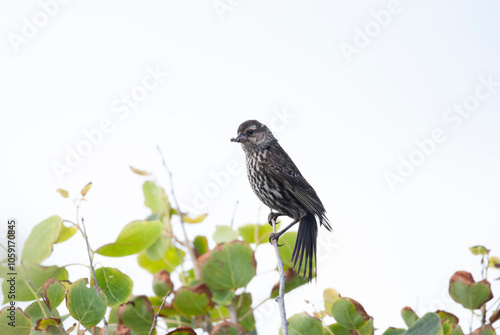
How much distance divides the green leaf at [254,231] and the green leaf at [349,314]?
2.64 feet

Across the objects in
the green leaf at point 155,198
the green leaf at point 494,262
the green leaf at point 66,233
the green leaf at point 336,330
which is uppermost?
the green leaf at point 155,198

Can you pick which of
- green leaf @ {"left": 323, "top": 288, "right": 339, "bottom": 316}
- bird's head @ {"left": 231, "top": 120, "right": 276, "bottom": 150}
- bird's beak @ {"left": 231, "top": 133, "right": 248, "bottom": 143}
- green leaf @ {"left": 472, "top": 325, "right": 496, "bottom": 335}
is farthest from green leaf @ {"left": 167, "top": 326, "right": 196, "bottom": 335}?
bird's head @ {"left": 231, "top": 120, "right": 276, "bottom": 150}

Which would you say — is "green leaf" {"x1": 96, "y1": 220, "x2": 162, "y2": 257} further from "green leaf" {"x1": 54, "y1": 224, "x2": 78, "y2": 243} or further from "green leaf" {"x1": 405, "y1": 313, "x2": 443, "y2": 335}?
"green leaf" {"x1": 405, "y1": 313, "x2": 443, "y2": 335}

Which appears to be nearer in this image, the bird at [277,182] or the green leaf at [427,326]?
the green leaf at [427,326]

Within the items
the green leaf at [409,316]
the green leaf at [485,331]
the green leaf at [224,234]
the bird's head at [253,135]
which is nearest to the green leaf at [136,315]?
the green leaf at [224,234]

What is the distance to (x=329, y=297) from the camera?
Answer: 96.2 inches

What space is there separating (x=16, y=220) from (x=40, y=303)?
1.58 feet

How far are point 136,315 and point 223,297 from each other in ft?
1.36

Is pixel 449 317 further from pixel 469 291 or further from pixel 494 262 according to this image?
pixel 494 262

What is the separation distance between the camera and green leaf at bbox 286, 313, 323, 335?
220 centimetres

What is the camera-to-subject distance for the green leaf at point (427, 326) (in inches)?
77.6

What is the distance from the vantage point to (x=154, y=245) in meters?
3.00

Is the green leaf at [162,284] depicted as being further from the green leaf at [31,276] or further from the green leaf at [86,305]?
the green leaf at [86,305]

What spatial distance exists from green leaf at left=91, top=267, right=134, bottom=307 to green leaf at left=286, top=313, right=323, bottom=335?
2.31ft
